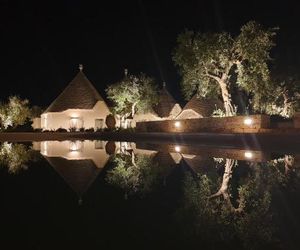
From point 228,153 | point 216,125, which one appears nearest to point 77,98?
point 216,125

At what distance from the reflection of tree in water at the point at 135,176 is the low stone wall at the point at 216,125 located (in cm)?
1496

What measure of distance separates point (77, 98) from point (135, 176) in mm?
38187

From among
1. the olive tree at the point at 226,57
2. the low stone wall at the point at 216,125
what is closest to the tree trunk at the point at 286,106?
the olive tree at the point at 226,57

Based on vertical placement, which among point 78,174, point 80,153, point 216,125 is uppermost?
point 216,125

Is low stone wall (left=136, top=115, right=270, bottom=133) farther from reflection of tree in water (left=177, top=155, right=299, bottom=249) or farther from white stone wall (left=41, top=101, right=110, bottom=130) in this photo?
reflection of tree in water (left=177, top=155, right=299, bottom=249)

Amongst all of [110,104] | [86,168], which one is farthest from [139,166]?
[110,104]

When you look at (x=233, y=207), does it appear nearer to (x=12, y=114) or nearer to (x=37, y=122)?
(x=12, y=114)

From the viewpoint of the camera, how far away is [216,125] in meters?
31.5

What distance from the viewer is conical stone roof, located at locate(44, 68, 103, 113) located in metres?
48.2

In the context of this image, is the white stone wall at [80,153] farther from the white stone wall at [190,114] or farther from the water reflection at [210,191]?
the white stone wall at [190,114]

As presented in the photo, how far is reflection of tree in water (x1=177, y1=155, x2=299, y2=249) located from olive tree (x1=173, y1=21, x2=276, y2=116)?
19.7 m

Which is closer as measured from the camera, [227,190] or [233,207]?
[233,207]

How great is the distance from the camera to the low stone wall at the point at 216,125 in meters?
27.9

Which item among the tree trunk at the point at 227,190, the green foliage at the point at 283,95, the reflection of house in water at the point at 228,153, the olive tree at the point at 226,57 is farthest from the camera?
the green foliage at the point at 283,95
